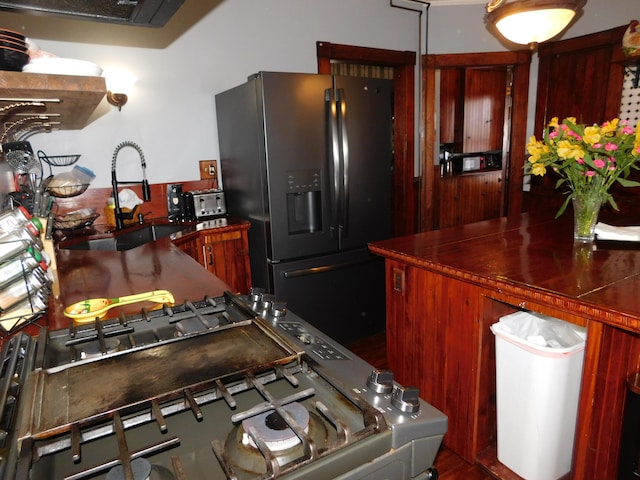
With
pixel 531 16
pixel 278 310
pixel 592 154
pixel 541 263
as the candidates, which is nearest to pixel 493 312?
pixel 541 263

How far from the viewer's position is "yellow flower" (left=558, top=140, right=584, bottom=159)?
71.1 inches

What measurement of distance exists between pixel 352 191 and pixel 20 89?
2203 mm

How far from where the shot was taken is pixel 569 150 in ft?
5.98

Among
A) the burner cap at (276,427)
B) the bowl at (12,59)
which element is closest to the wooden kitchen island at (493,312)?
the burner cap at (276,427)

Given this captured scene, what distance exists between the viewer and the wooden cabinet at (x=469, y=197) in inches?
200

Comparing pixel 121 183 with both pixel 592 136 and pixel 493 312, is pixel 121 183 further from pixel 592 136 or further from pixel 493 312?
pixel 592 136

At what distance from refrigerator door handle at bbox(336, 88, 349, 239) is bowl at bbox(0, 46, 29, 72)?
2.01 meters

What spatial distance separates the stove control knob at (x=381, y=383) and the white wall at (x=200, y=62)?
2726 millimetres

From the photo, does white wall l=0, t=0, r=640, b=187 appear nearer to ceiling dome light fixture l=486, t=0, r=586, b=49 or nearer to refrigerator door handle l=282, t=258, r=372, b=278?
refrigerator door handle l=282, t=258, r=372, b=278

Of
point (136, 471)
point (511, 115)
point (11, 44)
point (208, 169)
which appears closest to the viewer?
point (136, 471)

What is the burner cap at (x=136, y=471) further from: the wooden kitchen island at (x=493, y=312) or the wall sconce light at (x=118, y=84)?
the wall sconce light at (x=118, y=84)

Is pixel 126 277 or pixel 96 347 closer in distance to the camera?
pixel 96 347

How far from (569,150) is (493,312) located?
773 mm

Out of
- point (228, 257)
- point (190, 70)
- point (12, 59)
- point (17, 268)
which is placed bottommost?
point (228, 257)
